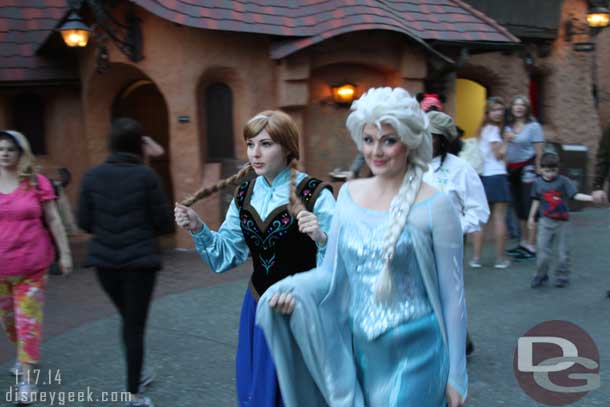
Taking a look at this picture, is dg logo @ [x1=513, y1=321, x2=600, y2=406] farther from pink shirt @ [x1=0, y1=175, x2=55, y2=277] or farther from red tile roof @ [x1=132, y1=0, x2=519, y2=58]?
red tile roof @ [x1=132, y1=0, x2=519, y2=58]

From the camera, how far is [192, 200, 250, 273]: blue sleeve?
134 inches

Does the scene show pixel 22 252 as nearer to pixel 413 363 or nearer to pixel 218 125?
pixel 413 363

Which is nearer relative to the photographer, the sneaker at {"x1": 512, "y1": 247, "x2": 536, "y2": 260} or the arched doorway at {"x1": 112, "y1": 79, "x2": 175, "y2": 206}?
the sneaker at {"x1": 512, "y1": 247, "x2": 536, "y2": 260}

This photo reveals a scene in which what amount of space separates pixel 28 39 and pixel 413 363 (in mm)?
9440

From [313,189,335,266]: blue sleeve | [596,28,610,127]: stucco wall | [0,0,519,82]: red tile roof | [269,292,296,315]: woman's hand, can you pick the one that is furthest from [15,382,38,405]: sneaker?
[596,28,610,127]: stucco wall

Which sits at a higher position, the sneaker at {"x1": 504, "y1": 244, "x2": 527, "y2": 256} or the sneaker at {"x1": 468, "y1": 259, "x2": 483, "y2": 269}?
the sneaker at {"x1": 504, "y1": 244, "x2": 527, "y2": 256}

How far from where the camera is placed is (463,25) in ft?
33.9

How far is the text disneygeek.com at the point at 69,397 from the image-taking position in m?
4.43

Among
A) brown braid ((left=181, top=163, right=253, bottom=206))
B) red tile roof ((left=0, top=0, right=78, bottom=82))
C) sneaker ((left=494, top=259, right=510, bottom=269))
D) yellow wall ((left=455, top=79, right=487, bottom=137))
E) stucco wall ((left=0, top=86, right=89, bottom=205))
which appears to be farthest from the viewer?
yellow wall ((left=455, top=79, right=487, bottom=137))

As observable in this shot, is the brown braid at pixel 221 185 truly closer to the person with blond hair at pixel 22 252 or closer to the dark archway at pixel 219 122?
the person with blond hair at pixel 22 252

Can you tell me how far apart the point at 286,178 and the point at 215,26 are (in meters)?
5.87

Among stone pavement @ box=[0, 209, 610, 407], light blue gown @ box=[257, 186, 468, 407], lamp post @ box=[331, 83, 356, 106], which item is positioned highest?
lamp post @ box=[331, 83, 356, 106]

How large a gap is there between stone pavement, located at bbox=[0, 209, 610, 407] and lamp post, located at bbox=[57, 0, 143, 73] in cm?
305

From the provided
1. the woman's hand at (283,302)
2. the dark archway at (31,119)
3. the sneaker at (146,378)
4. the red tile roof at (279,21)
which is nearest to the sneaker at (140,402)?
the sneaker at (146,378)
